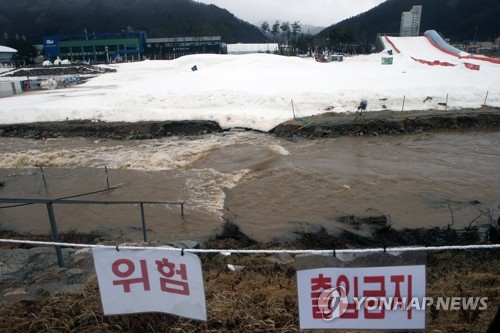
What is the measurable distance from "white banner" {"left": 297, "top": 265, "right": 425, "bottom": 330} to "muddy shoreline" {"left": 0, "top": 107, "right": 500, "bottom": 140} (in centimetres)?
1505

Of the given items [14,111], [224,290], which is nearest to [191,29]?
[14,111]

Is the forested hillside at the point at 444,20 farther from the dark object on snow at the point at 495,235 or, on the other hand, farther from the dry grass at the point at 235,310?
the dry grass at the point at 235,310

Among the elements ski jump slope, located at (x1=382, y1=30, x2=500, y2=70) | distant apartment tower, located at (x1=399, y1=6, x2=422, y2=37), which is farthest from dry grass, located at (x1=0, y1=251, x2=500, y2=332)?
distant apartment tower, located at (x1=399, y1=6, x2=422, y2=37)

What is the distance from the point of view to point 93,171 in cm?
1362

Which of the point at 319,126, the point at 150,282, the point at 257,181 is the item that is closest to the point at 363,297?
the point at 150,282

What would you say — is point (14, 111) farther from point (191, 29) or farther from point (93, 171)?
point (191, 29)

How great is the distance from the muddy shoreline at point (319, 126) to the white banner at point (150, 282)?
15100 mm

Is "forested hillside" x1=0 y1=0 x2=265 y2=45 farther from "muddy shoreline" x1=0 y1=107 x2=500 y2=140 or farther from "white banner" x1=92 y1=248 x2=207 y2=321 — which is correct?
"white banner" x1=92 y1=248 x2=207 y2=321

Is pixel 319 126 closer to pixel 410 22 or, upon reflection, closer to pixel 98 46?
pixel 410 22

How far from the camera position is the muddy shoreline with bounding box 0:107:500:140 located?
17.8m

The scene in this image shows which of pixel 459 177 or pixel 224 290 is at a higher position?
pixel 224 290

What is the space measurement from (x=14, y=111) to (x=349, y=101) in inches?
858

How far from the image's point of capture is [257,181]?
11852 mm

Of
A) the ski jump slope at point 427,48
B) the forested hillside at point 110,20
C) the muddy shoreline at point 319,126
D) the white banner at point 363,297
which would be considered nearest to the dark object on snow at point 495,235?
the white banner at point 363,297
